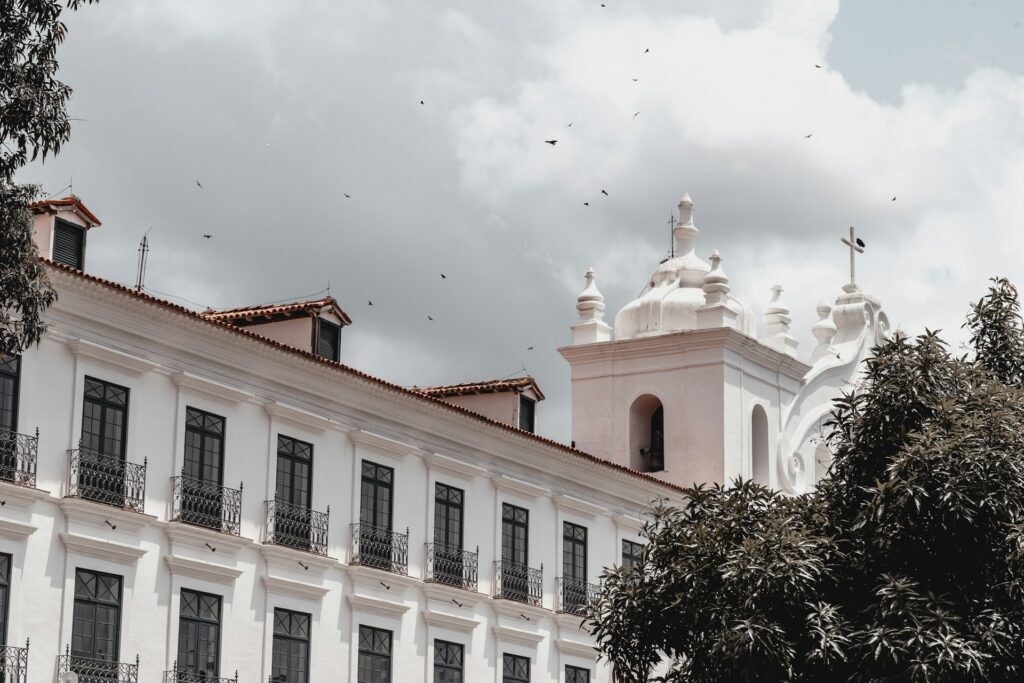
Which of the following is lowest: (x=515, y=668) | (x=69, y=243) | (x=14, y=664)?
(x=14, y=664)

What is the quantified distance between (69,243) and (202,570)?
4.85 metres

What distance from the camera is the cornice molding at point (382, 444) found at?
31250mm

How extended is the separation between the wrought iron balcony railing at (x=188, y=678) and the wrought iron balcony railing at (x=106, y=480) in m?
2.24

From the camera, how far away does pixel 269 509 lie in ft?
95.8

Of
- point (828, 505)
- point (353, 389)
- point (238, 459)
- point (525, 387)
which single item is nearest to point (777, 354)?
point (525, 387)

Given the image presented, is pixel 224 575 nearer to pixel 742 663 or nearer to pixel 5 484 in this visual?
pixel 5 484

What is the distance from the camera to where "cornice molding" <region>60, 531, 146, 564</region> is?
84.4ft

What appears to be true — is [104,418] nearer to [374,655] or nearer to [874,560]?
[374,655]

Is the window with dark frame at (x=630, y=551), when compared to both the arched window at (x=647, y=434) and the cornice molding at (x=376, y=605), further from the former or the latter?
the cornice molding at (x=376, y=605)

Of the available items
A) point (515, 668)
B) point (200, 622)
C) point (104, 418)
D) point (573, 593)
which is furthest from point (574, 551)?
point (104, 418)

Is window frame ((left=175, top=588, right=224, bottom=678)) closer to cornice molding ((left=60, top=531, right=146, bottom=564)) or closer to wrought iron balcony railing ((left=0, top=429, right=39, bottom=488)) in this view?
cornice molding ((left=60, top=531, right=146, bottom=564))

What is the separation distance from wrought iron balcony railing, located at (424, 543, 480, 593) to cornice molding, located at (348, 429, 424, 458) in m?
1.54

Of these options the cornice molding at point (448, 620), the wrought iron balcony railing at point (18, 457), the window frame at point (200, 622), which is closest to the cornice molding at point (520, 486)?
the cornice molding at point (448, 620)

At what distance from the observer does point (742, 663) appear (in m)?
22.1
